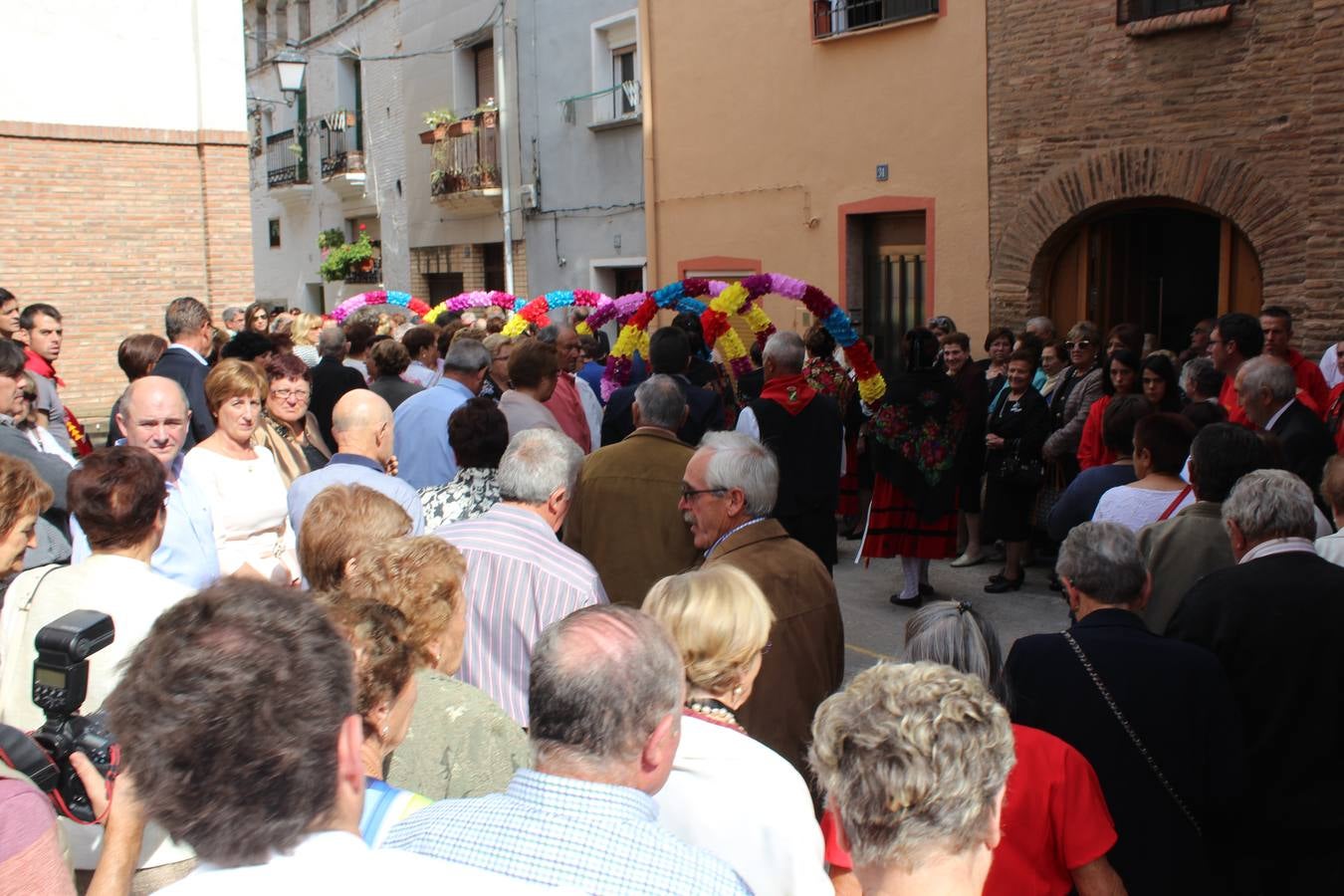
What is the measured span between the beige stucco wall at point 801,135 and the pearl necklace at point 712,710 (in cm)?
993

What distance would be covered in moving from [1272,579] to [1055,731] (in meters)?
0.93

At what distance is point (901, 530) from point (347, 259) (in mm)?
19880

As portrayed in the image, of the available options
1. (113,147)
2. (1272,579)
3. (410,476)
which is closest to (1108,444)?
(1272,579)

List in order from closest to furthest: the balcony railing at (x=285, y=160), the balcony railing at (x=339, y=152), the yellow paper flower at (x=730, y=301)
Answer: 1. the yellow paper flower at (x=730, y=301)
2. the balcony railing at (x=339, y=152)
3. the balcony railing at (x=285, y=160)

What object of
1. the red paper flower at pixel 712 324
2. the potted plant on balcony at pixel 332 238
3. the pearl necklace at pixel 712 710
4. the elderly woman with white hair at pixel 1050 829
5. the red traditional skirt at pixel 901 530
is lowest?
the red traditional skirt at pixel 901 530

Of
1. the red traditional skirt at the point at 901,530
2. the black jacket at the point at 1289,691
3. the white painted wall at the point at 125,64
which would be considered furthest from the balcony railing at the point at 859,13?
the black jacket at the point at 1289,691

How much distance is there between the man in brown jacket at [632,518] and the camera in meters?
4.98

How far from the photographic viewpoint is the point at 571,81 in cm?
1822

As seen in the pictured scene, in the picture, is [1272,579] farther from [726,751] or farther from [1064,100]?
[1064,100]

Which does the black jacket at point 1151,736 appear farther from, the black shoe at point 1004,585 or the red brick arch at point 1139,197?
the red brick arch at point 1139,197

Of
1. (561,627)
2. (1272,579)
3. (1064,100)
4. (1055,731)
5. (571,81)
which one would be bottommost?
(1055,731)

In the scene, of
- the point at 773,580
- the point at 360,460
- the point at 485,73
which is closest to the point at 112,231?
the point at 485,73

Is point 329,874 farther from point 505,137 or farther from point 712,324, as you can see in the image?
point 505,137

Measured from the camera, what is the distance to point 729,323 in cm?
1066
